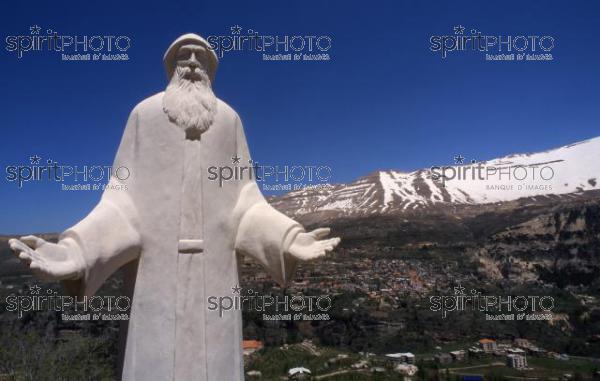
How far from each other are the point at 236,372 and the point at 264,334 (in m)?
45.9

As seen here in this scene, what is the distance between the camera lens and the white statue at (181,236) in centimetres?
483

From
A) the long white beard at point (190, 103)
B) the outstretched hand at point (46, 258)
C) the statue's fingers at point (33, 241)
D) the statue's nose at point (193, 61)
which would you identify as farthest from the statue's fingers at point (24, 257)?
the statue's nose at point (193, 61)

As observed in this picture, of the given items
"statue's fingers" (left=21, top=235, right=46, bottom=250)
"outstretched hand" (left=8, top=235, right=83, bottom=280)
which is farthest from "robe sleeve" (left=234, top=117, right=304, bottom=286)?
"statue's fingers" (left=21, top=235, right=46, bottom=250)

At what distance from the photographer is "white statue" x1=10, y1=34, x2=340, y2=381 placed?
4.83 m

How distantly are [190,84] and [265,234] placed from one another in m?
1.71

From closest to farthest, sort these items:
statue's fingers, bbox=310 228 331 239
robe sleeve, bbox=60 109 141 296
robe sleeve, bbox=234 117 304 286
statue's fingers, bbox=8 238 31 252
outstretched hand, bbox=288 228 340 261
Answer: statue's fingers, bbox=8 238 31 252, robe sleeve, bbox=60 109 141 296, outstretched hand, bbox=288 228 340 261, statue's fingers, bbox=310 228 331 239, robe sleeve, bbox=234 117 304 286

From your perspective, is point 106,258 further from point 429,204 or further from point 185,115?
point 429,204

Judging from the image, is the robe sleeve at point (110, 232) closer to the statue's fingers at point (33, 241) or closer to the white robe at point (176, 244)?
the white robe at point (176, 244)

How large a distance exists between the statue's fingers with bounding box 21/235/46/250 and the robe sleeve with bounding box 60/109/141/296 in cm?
28

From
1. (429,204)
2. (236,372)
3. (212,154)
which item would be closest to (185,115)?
(212,154)

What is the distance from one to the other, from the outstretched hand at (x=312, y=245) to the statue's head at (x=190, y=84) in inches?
56.0

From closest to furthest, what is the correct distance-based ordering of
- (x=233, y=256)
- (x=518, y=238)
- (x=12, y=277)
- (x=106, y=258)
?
(x=106, y=258)
(x=233, y=256)
(x=12, y=277)
(x=518, y=238)

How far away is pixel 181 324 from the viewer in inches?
192

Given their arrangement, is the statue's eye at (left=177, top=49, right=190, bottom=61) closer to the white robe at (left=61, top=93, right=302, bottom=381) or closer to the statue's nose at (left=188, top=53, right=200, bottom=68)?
the statue's nose at (left=188, top=53, right=200, bottom=68)
